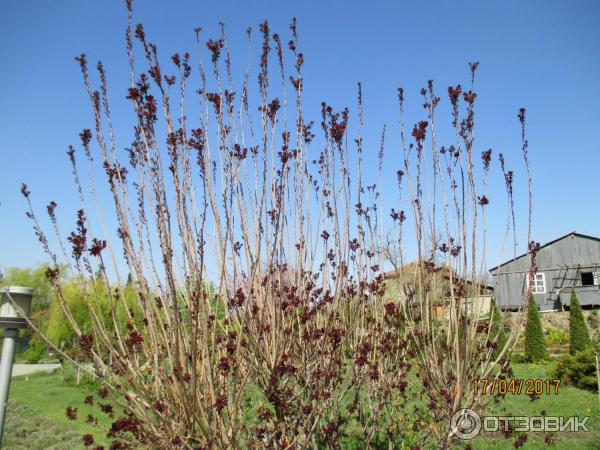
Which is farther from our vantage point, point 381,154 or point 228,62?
point 381,154

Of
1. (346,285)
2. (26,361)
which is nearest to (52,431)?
(346,285)

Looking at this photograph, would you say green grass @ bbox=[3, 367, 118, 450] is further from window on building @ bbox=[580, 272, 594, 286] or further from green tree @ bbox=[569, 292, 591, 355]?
window on building @ bbox=[580, 272, 594, 286]

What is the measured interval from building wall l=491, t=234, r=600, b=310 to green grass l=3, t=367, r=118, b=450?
22394 millimetres

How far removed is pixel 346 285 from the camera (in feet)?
12.5

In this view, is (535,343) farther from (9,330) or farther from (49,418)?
(9,330)

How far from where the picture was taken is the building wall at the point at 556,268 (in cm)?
2536

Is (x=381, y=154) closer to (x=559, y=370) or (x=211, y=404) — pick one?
(x=211, y=404)

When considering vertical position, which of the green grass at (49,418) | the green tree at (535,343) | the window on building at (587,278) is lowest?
the green grass at (49,418)

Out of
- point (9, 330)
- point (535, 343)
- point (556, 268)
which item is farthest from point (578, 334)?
point (9, 330)

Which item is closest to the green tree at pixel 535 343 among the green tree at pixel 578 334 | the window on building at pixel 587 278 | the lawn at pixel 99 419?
the green tree at pixel 578 334

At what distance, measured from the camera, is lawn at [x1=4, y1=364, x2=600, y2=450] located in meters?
5.96

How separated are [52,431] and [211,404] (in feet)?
27.6

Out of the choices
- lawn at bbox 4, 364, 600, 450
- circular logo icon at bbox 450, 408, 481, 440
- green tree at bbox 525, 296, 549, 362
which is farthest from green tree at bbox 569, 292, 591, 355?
circular logo icon at bbox 450, 408, 481, 440

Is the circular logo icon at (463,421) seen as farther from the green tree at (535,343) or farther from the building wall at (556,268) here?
the building wall at (556,268)
